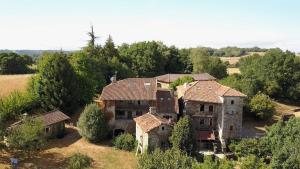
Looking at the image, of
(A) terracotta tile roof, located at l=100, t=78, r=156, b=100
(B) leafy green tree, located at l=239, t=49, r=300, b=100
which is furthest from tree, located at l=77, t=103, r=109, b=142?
(B) leafy green tree, located at l=239, t=49, r=300, b=100

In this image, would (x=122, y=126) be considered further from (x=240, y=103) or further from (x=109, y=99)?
(x=240, y=103)

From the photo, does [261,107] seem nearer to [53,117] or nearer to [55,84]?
[55,84]

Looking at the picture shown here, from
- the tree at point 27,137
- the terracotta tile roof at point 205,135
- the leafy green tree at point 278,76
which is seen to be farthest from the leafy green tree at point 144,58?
the tree at point 27,137

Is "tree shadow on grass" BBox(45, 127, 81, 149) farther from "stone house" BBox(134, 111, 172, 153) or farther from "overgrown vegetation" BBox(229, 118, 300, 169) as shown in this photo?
"overgrown vegetation" BBox(229, 118, 300, 169)

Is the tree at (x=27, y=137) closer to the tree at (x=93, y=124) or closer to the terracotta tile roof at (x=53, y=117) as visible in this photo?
the terracotta tile roof at (x=53, y=117)

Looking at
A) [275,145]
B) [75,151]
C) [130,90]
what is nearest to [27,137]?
[75,151]

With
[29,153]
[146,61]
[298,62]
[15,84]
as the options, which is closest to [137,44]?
[146,61]
